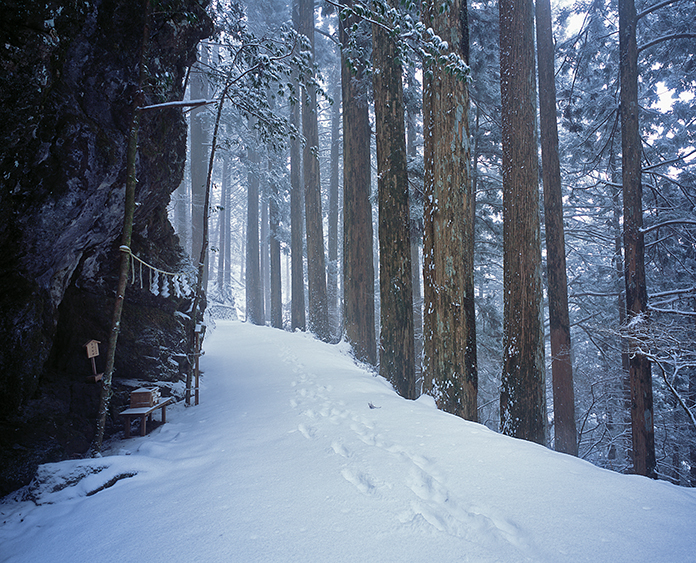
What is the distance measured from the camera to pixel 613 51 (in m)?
9.38

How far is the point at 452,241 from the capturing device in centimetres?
431

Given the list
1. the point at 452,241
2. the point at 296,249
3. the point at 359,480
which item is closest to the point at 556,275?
the point at 452,241

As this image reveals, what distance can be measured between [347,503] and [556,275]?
737cm

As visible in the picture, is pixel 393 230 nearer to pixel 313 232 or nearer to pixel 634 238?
pixel 634 238

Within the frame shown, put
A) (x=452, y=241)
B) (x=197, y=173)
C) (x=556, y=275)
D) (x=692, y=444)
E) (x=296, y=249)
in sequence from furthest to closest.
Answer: (x=197, y=173) → (x=296, y=249) → (x=692, y=444) → (x=556, y=275) → (x=452, y=241)

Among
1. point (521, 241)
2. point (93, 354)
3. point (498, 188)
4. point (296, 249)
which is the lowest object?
point (93, 354)

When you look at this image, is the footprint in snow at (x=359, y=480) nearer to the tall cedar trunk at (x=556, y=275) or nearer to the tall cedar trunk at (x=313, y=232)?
the tall cedar trunk at (x=556, y=275)

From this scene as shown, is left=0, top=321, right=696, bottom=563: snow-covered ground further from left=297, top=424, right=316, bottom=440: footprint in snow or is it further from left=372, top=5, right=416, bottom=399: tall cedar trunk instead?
left=372, top=5, right=416, bottom=399: tall cedar trunk

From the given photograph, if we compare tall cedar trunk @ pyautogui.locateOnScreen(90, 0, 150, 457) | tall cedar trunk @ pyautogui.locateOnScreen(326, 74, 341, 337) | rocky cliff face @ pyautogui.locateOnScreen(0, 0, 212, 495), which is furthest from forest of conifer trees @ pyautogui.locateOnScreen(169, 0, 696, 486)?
tall cedar trunk @ pyautogui.locateOnScreen(326, 74, 341, 337)

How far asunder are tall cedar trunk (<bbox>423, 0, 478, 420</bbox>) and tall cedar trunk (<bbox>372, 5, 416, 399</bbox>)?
1.32 m

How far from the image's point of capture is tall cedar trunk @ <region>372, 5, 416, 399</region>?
5793 millimetres

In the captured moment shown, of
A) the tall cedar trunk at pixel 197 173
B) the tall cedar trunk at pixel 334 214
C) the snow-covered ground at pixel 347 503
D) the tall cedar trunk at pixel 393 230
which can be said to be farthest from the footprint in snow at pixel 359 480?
the tall cedar trunk at pixel 334 214

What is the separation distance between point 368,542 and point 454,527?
459 millimetres

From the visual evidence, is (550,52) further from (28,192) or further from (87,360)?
(87,360)
